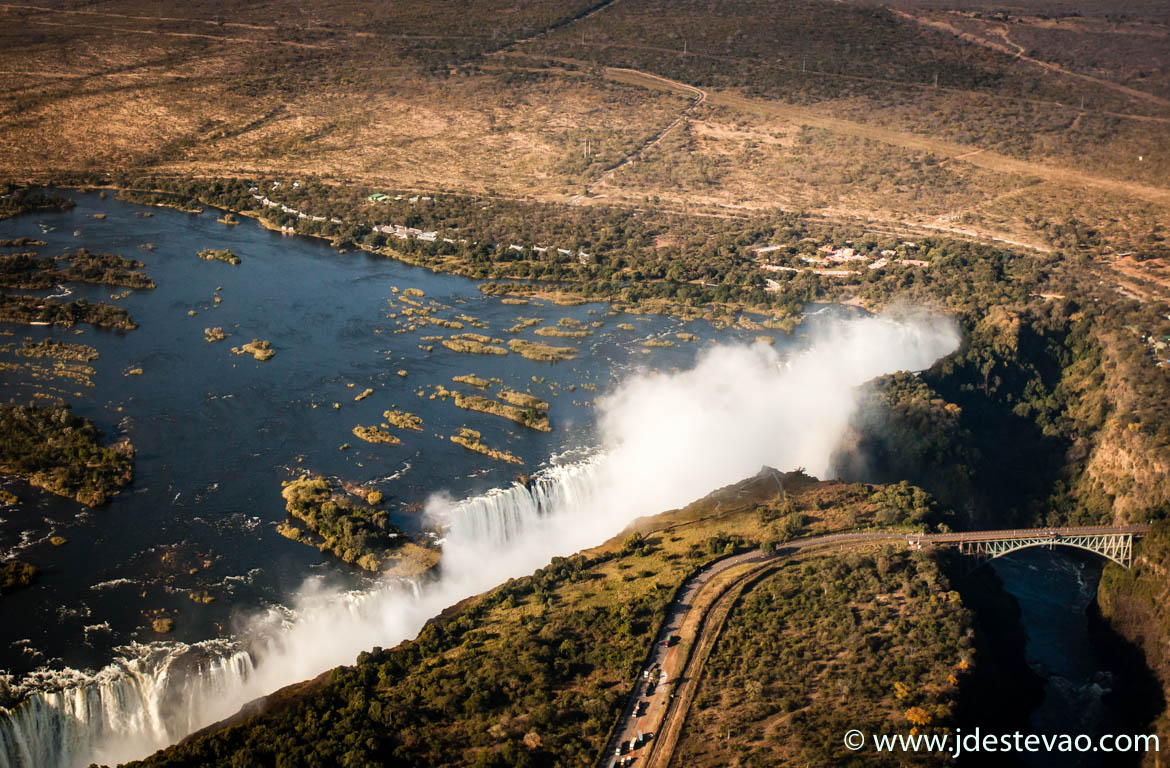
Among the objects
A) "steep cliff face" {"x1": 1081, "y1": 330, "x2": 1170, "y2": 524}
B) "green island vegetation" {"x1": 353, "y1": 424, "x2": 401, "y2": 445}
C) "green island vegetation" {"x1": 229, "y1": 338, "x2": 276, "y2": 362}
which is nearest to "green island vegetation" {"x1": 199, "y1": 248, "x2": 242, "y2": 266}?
"green island vegetation" {"x1": 229, "y1": 338, "x2": 276, "y2": 362}

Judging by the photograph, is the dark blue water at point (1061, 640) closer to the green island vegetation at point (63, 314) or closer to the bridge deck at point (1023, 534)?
the bridge deck at point (1023, 534)

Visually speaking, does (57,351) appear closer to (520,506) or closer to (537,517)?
(520,506)

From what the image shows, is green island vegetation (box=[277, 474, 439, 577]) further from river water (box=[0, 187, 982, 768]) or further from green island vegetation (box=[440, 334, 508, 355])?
green island vegetation (box=[440, 334, 508, 355])

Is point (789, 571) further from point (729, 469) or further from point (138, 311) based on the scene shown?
point (138, 311)

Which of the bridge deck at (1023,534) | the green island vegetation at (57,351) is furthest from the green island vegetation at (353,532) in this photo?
the bridge deck at (1023,534)

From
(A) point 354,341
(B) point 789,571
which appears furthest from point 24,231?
(B) point 789,571
